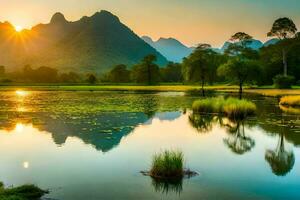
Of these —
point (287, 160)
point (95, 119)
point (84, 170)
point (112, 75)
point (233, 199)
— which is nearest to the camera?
point (233, 199)

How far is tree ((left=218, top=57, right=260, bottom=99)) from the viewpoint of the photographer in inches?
2793

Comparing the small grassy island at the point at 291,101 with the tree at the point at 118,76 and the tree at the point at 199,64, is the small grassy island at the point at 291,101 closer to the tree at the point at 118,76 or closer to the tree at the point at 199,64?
the tree at the point at 199,64

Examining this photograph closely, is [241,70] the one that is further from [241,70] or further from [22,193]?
[22,193]

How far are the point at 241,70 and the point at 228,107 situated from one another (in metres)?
28.3

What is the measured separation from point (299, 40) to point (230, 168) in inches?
4005

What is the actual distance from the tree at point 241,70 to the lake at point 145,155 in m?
29.1

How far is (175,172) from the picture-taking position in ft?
59.8

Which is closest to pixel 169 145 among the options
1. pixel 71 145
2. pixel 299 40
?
pixel 71 145

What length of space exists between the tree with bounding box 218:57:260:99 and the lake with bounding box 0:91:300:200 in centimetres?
2905

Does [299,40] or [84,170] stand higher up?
[299,40]

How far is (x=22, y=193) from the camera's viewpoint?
14914mm

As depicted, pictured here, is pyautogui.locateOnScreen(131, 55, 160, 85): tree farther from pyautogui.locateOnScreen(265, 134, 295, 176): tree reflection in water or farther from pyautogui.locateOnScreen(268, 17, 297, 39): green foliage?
pyautogui.locateOnScreen(265, 134, 295, 176): tree reflection in water

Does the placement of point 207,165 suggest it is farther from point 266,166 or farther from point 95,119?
point 95,119

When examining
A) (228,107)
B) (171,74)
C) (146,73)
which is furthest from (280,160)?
(171,74)
